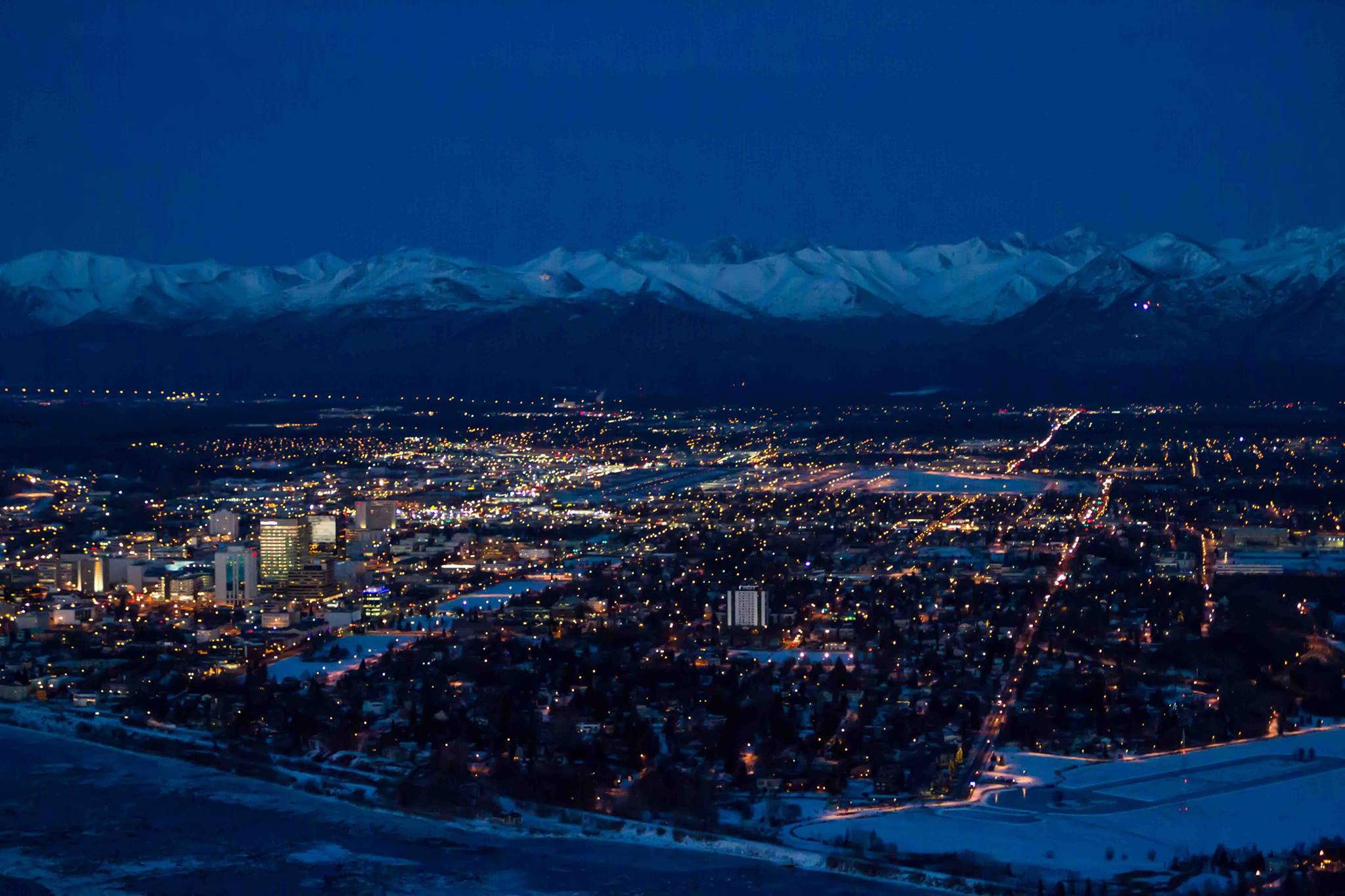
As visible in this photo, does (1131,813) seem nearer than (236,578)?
Yes

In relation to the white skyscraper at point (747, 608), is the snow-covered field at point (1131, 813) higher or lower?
lower

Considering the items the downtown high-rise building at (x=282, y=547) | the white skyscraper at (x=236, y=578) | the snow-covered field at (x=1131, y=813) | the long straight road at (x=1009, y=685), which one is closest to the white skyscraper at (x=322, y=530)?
the downtown high-rise building at (x=282, y=547)

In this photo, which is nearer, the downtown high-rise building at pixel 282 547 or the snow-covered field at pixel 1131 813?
the snow-covered field at pixel 1131 813

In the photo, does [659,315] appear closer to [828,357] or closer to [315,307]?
[828,357]

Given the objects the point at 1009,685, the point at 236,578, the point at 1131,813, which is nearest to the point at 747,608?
the point at 1009,685

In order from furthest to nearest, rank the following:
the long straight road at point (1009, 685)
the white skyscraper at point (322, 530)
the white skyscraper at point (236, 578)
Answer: the white skyscraper at point (322, 530) → the white skyscraper at point (236, 578) → the long straight road at point (1009, 685)

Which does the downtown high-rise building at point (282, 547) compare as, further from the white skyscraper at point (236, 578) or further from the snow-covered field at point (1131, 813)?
the snow-covered field at point (1131, 813)

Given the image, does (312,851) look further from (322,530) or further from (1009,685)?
(322,530)
